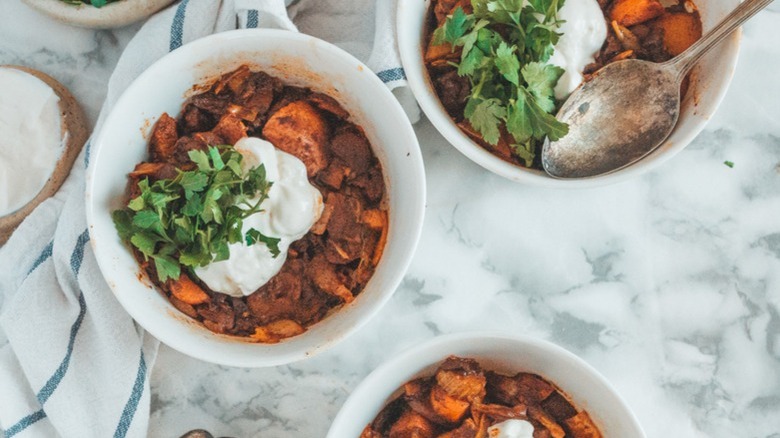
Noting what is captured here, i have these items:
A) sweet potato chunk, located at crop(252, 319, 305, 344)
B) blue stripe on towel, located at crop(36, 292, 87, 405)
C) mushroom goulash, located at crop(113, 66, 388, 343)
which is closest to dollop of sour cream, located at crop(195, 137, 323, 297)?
mushroom goulash, located at crop(113, 66, 388, 343)

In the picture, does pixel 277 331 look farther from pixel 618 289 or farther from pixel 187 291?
pixel 618 289

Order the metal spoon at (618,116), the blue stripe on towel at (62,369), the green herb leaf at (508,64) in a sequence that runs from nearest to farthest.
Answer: the green herb leaf at (508,64)
the metal spoon at (618,116)
the blue stripe on towel at (62,369)

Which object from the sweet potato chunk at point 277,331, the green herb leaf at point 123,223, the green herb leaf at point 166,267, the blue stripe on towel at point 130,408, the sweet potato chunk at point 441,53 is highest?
the sweet potato chunk at point 441,53

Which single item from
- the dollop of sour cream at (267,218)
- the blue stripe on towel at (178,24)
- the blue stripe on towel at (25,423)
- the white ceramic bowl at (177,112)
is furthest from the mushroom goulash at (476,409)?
the blue stripe on towel at (178,24)

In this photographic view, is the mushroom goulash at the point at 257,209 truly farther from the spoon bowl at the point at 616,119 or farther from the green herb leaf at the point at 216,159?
the spoon bowl at the point at 616,119

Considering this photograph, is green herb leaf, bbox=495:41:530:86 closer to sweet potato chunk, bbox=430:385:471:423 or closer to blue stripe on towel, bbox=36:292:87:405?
sweet potato chunk, bbox=430:385:471:423
